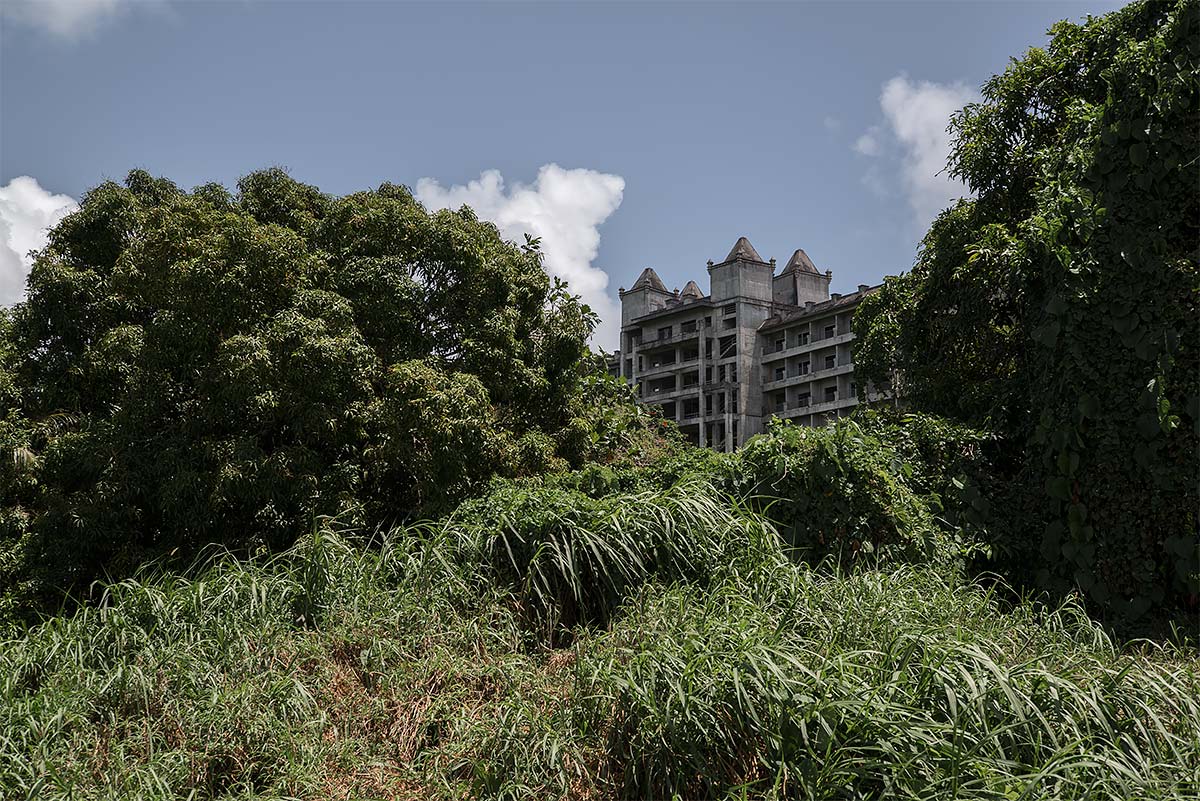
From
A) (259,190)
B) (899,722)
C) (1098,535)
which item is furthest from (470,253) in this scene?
(899,722)

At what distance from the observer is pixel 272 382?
330 inches

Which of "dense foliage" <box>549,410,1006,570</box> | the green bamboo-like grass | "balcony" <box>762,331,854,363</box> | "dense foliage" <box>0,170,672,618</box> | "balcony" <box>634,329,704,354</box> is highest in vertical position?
"balcony" <box>634,329,704,354</box>

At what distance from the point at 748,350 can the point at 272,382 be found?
35.5m

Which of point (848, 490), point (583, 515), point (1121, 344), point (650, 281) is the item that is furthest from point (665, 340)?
point (583, 515)

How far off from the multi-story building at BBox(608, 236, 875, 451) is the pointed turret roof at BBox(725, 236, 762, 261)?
0.04 metres

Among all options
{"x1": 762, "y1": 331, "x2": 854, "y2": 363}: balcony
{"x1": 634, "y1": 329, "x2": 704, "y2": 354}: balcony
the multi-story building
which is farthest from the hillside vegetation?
{"x1": 634, "y1": 329, "x2": 704, "y2": 354}: balcony

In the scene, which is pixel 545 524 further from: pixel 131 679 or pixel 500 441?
pixel 500 441

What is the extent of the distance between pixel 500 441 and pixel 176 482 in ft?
9.02

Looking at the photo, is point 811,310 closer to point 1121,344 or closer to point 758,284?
point 758,284

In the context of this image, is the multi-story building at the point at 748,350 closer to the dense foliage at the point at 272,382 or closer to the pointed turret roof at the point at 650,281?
the pointed turret roof at the point at 650,281

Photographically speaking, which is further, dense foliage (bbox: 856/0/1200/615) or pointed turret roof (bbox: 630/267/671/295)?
pointed turret roof (bbox: 630/267/671/295)

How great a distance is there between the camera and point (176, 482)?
8.49 metres

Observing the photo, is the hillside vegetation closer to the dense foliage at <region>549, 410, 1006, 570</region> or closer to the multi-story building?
the dense foliage at <region>549, 410, 1006, 570</region>

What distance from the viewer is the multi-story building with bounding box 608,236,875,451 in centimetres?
4109
